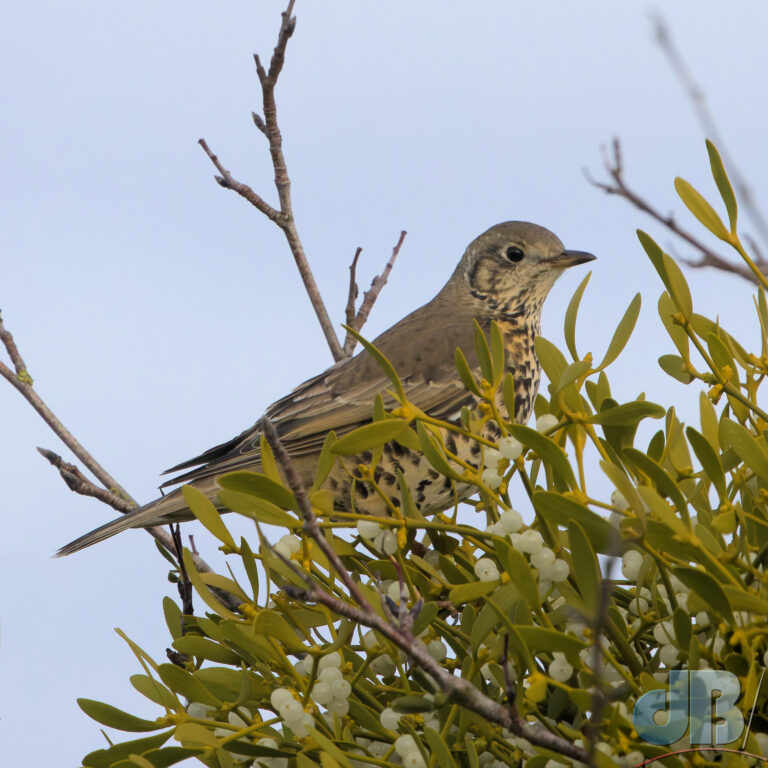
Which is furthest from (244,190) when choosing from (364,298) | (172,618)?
(172,618)

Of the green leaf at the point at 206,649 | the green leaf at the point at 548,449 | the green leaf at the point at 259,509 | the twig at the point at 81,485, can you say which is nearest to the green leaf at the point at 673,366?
the green leaf at the point at 548,449

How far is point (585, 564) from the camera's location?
113 centimetres

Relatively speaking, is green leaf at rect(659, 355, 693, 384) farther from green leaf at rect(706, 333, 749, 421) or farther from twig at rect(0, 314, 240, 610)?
twig at rect(0, 314, 240, 610)

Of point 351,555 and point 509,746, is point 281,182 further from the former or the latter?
point 509,746

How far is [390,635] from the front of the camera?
1019mm

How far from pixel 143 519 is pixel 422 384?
3.60ft

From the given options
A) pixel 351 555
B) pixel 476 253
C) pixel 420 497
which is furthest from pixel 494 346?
pixel 476 253

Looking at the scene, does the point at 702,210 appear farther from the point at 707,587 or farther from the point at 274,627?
the point at 274,627

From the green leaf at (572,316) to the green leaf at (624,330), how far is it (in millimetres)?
65

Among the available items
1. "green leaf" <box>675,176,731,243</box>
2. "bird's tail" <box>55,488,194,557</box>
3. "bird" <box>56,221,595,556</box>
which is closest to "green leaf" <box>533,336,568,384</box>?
"green leaf" <box>675,176,731,243</box>

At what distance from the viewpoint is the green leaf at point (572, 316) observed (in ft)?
4.97

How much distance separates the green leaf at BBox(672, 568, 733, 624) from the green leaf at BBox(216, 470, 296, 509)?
0.48m

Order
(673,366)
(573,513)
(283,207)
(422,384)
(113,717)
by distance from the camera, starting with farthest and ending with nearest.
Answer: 1. (422,384)
2. (283,207)
3. (673,366)
4. (113,717)
5. (573,513)

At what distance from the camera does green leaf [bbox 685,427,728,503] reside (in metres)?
1.33
